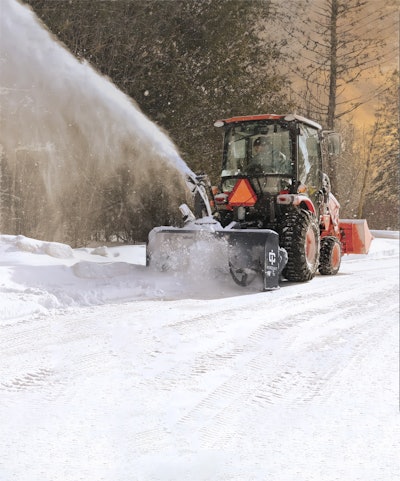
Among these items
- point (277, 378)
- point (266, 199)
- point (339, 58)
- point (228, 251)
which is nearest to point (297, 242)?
point (266, 199)

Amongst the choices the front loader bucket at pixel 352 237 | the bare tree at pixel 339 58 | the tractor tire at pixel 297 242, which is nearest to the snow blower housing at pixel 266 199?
the tractor tire at pixel 297 242

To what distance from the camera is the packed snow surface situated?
1.63 m

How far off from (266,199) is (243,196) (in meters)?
0.27

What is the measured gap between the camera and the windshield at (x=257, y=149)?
21.9ft

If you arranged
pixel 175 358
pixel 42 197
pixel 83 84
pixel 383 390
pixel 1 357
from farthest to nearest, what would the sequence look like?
pixel 42 197, pixel 83 84, pixel 175 358, pixel 1 357, pixel 383 390

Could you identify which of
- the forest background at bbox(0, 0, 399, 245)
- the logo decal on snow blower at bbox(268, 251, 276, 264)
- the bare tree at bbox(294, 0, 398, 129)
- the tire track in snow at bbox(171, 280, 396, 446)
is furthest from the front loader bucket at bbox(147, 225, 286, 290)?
the forest background at bbox(0, 0, 399, 245)

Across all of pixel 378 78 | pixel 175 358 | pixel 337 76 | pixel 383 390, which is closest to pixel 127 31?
pixel 337 76

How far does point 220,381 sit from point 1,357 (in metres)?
1.07

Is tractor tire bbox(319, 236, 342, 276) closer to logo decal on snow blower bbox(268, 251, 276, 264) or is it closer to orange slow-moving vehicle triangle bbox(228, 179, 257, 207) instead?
orange slow-moving vehicle triangle bbox(228, 179, 257, 207)

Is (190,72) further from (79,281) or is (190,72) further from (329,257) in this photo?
(79,281)

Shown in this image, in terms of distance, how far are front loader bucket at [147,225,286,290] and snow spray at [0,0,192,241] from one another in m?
1.48

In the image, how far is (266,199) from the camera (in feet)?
21.8

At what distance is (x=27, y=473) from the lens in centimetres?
154

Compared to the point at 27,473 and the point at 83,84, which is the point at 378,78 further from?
the point at 27,473
